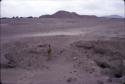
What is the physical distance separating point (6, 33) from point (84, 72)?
14.5 meters

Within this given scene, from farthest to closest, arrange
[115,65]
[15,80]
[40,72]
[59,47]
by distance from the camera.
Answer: [59,47], [115,65], [40,72], [15,80]

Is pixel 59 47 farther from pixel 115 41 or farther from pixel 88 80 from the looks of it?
pixel 88 80

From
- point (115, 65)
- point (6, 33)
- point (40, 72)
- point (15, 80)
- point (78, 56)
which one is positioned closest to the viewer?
point (15, 80)

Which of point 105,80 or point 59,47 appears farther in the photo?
point 59,47

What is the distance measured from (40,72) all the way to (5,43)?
6446 millimetres

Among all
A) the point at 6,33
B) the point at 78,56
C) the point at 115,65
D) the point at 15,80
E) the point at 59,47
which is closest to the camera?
the point at 15,80

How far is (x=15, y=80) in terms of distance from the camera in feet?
46.8

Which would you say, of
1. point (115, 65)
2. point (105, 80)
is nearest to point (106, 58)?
point (115, 65)

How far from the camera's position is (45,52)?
19.4 metres

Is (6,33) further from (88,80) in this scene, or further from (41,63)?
(88,80)

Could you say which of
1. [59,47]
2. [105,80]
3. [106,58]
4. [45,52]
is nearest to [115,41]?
[106,58]

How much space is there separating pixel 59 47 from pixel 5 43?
4436 millimetres

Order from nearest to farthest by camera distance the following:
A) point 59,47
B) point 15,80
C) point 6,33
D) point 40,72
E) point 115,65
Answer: point 15,80 → point 40,72 → point 115,65 → point 59,47 → point 6,33

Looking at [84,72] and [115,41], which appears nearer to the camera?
[84,72]
